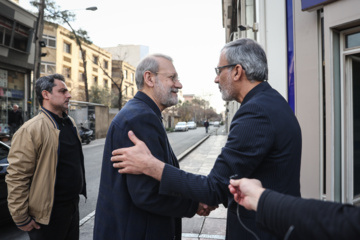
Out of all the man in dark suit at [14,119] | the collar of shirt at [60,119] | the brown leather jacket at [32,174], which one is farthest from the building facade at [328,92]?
the man in dark suit at [14,119]

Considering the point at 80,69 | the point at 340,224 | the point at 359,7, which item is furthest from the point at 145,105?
the point at 80,69

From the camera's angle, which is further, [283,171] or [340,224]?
[283,171]

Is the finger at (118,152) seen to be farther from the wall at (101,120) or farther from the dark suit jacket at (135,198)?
the wall at (101,120)

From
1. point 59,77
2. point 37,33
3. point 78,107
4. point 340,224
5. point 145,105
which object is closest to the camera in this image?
point 340,224

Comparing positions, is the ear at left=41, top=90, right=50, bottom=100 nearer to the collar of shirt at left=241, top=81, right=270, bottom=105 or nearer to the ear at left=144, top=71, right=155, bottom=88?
the ear at left=144, top=71, right=155, bottom=88

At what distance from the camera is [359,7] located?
336 cm

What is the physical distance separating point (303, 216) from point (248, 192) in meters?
0.24

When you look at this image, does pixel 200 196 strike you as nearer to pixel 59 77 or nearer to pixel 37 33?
pixel 59 77

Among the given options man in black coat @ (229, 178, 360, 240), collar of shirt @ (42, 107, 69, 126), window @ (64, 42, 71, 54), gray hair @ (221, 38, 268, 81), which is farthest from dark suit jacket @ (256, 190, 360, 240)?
window @ (64, 42, 71, 54)

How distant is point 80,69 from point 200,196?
37653mm

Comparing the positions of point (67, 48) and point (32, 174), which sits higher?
point (67, 48)

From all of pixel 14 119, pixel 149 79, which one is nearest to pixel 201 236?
pixel 149 79

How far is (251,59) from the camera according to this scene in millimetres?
1744

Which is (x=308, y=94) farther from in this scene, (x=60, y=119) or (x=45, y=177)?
(x=45, y=177)
